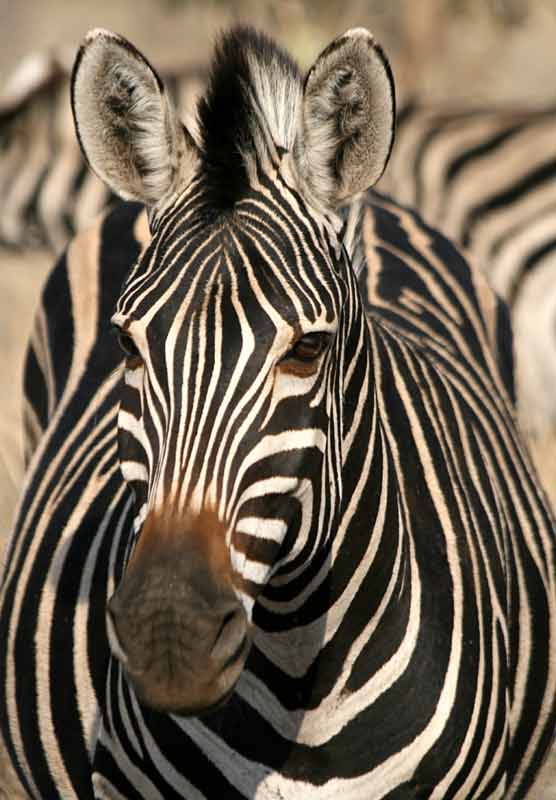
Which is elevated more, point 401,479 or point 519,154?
point 519,154

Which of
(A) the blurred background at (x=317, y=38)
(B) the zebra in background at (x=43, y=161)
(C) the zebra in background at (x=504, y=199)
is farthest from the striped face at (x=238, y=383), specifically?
(B) the zebra in background at (x=43, y=161)

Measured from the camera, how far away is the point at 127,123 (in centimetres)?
336

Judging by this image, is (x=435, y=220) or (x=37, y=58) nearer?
(x=435, y=220)

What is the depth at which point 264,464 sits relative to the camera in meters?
2.84

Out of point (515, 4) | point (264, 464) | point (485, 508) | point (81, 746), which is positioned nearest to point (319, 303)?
point (264, 464)

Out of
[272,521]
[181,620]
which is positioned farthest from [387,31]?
[181,620]

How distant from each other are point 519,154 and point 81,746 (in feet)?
25.1

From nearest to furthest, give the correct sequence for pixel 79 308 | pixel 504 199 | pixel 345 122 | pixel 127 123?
pixel 345 122, pixel 127 123, pixel 79 308, pixel 504 199

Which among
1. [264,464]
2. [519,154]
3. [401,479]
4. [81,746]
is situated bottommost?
[81,746]

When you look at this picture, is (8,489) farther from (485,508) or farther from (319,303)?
(319,303)

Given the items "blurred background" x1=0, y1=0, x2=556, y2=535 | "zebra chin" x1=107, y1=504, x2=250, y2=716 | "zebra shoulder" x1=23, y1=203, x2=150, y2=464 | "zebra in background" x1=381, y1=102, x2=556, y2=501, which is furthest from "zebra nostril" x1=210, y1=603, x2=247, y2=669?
"zebra in background" x1=381, y1=102, x2=556, y2=501

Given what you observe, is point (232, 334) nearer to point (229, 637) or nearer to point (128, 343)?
Result: point (128, 343)

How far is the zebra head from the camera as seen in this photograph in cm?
268

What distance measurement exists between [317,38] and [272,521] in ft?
46.6
